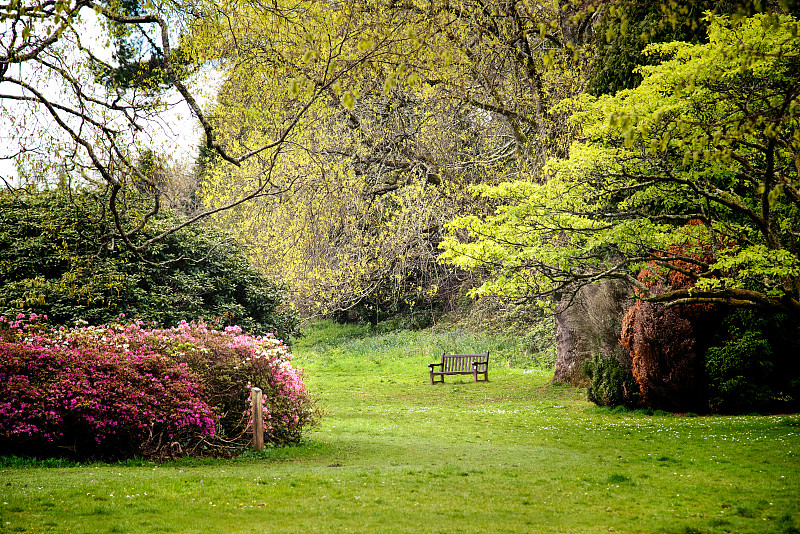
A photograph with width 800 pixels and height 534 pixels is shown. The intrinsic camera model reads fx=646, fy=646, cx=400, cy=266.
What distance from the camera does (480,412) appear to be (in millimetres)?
14234

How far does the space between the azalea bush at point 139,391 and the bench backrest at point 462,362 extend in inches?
377

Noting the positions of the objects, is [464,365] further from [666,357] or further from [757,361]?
[757,361]

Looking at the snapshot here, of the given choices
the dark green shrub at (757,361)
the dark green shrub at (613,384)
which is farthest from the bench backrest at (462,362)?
the dark green shrub at (757,361)

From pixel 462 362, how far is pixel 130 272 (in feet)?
33.3

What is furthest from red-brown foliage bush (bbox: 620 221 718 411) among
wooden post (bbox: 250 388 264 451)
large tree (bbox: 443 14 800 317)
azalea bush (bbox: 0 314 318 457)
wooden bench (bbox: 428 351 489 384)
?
wooden post (bbox: 250 388 264 451)

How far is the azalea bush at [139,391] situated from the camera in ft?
28.2

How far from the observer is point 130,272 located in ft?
49.0

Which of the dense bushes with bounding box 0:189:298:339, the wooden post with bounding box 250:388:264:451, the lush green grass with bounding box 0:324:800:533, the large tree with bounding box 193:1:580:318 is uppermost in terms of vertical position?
the large tree with bounding box 193:1:580:318

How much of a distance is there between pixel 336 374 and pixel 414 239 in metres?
8.46

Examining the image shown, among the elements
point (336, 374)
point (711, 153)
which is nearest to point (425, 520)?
point (711, 153)

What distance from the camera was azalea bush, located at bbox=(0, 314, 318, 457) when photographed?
8586 mm

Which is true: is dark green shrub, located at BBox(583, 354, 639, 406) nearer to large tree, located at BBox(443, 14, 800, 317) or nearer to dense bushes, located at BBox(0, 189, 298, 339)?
large tree, located at BBox(443, 14, 800, 317)

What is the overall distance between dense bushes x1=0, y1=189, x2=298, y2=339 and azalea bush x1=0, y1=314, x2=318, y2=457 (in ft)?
3.57

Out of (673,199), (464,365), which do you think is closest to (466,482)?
(673,199)
